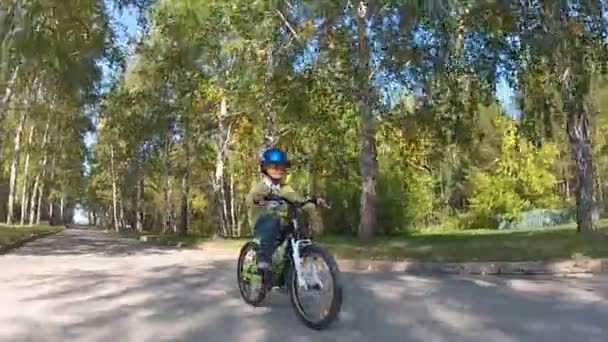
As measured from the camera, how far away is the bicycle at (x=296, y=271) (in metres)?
6.48

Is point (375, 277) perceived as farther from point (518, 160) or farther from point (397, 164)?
Answer: point (518, 160)

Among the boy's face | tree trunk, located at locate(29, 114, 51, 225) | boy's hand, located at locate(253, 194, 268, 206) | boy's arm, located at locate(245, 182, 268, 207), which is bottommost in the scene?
boy's hand, located at locate(253, 194, 268, 206)

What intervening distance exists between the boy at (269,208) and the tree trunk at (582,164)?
42.6 feet

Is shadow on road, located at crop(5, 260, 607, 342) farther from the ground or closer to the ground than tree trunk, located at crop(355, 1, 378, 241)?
closer to the ground

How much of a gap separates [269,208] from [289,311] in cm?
112

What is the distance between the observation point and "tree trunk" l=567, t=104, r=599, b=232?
61.2 ft

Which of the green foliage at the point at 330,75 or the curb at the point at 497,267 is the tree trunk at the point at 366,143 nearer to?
the green foliage at the point at 330,75

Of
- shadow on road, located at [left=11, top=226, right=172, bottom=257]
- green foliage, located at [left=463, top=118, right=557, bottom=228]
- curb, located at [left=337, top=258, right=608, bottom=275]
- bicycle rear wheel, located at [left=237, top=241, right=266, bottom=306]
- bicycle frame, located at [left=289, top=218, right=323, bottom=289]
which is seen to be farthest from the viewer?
green foliage, located at [left=463, top=118, right=557, bottom=228]

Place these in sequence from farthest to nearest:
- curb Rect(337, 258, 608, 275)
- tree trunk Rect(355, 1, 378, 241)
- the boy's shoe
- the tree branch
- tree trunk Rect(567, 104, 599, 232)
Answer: the tree branch < tree trunk Rect(355, 1, 378, 241) < tree trunk Rect(567, 104, 599, 232) < curb Rect(337, 258, 608, 275) < the boy's shoe

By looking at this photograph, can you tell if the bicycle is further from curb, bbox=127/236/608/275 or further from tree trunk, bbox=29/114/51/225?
tree trunk, bbox=29/114/51/225

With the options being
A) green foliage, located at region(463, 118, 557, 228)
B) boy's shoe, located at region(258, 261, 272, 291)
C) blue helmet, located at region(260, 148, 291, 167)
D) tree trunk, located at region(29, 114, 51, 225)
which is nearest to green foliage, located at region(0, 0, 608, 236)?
blue helmet, located at region(260, 148, 291, 167)

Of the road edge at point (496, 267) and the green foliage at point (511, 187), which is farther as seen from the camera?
the green foliage at point (511, 187)

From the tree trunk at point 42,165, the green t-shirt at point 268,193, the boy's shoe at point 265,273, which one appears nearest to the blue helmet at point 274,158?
the green t-shirt at point 268,193

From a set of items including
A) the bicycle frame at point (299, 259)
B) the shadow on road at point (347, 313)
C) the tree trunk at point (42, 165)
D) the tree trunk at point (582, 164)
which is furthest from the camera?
the tree trunk at point (42, 165)
